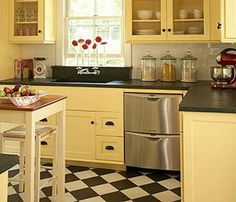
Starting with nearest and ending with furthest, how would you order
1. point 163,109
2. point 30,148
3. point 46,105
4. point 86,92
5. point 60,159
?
point 30,148 < point 46,105 < point 60,159 < point 163,109 < point 86,92

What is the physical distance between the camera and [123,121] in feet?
13.0

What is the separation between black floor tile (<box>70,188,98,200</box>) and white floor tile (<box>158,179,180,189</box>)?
679mm

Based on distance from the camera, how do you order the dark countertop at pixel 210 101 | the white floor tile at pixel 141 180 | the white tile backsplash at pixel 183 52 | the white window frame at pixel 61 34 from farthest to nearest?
the white window frame at pixel 61 34 < the white tile backsplash at pixel 183 52 < the white floor tile at pixel 141 180 < the dark countertop at pixel 210 101

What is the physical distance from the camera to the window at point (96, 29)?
4.62m

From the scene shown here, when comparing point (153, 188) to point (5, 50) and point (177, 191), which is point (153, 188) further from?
point (5, 50)

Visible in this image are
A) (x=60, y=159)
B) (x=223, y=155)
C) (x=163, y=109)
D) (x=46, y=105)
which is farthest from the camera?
(x=163, y=109)

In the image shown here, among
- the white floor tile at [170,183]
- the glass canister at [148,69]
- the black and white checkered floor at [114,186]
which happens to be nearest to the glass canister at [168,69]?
the glass canister at [148,69]

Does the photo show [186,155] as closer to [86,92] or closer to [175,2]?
[86,92]

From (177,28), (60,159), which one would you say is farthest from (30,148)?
(177,28)

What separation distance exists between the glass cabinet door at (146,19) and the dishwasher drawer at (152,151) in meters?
1.09

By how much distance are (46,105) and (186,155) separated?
106 cm

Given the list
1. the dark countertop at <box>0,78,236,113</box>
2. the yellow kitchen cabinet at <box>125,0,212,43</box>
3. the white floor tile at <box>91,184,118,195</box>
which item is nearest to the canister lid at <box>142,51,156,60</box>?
the yellow kitchen cabinet at <box>125,0,212,43</box>

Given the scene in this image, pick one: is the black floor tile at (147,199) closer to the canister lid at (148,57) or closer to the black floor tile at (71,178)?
the black floor tile at (71,178)

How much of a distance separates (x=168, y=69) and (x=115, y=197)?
1.63 meters
